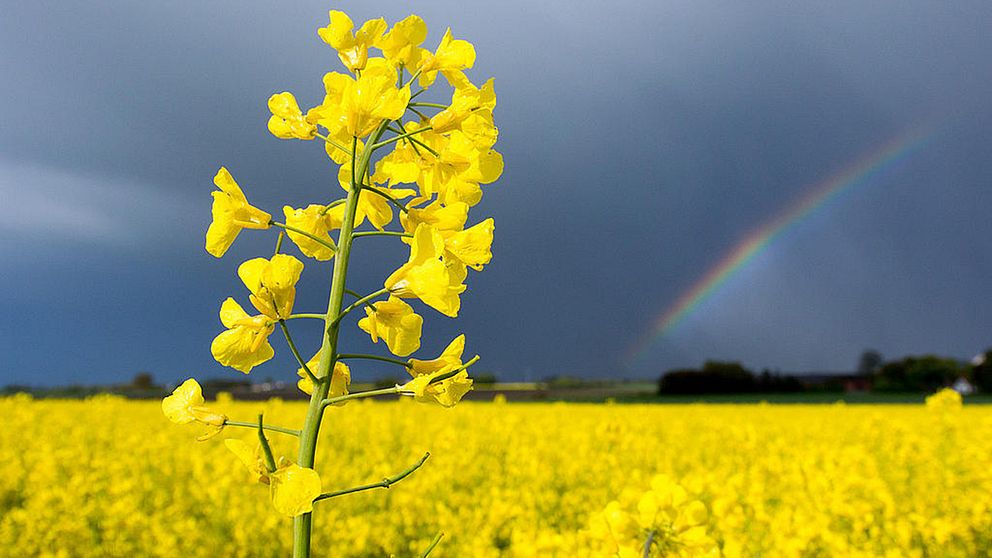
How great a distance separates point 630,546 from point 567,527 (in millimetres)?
3692

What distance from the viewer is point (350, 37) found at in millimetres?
1278

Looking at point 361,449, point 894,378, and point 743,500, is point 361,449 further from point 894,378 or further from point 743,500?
point 894,378

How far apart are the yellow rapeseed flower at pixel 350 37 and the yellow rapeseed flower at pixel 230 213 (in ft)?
1.02

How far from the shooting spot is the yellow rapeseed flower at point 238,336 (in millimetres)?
1146

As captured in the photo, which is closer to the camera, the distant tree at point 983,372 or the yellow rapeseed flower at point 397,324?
the yellow rapeseed flower at point 397,324

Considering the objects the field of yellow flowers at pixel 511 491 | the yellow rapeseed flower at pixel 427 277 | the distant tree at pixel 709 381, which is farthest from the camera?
the distant tree at pixel 709 381

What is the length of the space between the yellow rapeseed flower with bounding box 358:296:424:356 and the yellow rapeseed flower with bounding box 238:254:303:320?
0.17 m

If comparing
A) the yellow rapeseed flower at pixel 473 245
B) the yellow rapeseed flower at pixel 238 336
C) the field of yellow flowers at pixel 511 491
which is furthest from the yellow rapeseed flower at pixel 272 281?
the field of yellow flowers at pixel 511 491

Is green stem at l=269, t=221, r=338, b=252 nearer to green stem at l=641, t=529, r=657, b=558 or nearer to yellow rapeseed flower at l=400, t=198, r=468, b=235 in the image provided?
yellow rapeseed flower at l=400, t=198, r=468, b=235

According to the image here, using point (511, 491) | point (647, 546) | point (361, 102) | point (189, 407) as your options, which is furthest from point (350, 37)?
point (511, 491)

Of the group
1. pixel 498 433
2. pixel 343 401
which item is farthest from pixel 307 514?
pixel 498 433

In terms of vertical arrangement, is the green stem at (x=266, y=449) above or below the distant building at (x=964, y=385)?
below

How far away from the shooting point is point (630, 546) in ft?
5.87

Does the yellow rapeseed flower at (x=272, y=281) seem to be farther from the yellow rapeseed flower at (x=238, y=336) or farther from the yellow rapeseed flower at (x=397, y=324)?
the yellow rapeseed flower at (x=397, y=324)
